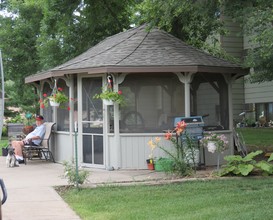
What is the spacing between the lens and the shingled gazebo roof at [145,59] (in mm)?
10070

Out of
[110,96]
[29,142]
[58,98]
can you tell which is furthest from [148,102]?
[29,142]

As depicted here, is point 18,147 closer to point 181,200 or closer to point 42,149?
point 42,149

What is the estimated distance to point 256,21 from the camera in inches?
358

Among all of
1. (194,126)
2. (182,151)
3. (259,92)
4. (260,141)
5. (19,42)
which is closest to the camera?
(182,151)

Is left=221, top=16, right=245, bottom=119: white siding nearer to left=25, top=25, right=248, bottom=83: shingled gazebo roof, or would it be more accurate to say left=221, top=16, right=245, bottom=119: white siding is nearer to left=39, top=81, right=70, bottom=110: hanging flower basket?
left=25, top=25, right=248, bottom=83: shingled gazebo roof

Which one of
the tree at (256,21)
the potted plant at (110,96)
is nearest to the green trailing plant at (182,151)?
the potted plant at (110,96)

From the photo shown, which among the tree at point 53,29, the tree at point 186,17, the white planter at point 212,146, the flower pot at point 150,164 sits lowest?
the flower pot at point 150,164

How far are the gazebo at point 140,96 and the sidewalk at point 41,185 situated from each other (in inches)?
24.9

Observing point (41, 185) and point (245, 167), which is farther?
point (245, 167)

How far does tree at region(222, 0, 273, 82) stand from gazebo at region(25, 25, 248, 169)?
1.04 metres

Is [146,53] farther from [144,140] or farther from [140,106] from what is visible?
[144,140]

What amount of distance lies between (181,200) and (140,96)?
13.1ft

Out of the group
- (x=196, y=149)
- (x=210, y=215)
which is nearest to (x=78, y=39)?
(x=196, y=149)

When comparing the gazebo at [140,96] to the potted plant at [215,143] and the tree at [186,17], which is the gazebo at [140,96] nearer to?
the tree at [186,17]
